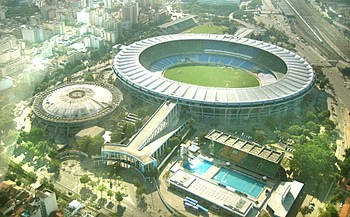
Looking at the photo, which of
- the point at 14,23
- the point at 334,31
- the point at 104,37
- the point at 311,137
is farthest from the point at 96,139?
the point at 334,31

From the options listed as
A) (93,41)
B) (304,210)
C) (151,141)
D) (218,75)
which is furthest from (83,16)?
(304,210)

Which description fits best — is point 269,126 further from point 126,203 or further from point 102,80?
point 102,80

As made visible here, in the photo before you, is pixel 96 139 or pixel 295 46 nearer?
pixel 96 139

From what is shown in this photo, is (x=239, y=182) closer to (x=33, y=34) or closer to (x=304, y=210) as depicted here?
(x=304, y=210)

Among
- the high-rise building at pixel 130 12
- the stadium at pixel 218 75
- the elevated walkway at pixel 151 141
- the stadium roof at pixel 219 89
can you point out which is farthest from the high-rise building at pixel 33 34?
the elevated walkway at pixel 151 141

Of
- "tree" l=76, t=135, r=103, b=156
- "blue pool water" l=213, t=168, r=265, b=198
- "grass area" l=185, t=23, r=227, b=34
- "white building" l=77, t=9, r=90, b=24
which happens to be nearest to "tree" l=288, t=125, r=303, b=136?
"blue pool water" l=213, t=168, r=265, b=198

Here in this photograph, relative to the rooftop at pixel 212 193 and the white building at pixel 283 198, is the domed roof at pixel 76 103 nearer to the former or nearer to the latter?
the rooftop at pixel 212 193
